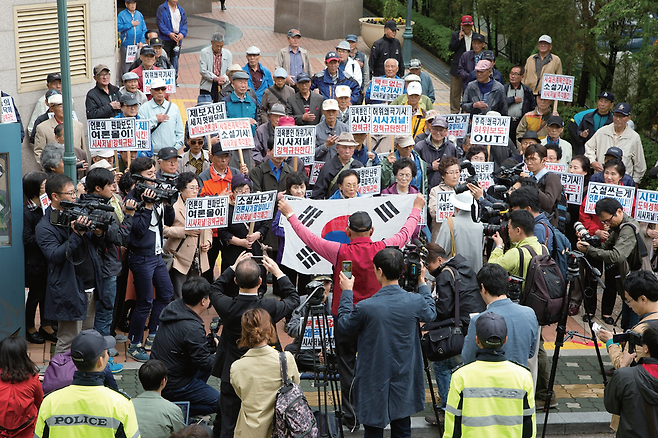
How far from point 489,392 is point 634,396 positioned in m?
1.19

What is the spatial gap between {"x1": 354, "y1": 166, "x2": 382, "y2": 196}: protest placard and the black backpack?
9.90ft

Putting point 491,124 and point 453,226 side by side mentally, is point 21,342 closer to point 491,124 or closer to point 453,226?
point 453,226

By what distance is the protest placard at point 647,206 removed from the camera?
1027 cm

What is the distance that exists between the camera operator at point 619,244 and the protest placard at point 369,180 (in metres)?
2.74

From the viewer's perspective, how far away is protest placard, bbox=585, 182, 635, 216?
10.5 metres

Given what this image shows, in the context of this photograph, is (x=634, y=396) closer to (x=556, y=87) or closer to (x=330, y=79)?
(x=556, y=87)

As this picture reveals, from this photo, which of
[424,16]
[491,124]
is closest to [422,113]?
[491,124]

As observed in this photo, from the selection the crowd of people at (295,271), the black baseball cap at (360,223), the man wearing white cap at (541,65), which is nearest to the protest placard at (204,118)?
the crowd of people at (295,271)

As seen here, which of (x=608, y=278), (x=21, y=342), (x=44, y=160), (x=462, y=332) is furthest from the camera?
(x=608, y=278)

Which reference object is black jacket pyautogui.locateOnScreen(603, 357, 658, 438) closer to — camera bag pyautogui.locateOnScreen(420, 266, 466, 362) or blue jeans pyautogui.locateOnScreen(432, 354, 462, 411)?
camera bag pyautogui.locateOnScreen(420, 266, 466, 362)

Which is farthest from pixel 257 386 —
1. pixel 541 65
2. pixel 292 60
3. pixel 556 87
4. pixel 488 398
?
pixel 541 65

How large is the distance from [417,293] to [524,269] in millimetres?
1507

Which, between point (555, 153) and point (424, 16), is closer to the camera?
point (555, 153)

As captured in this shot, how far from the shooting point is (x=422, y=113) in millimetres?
Result: 13391
